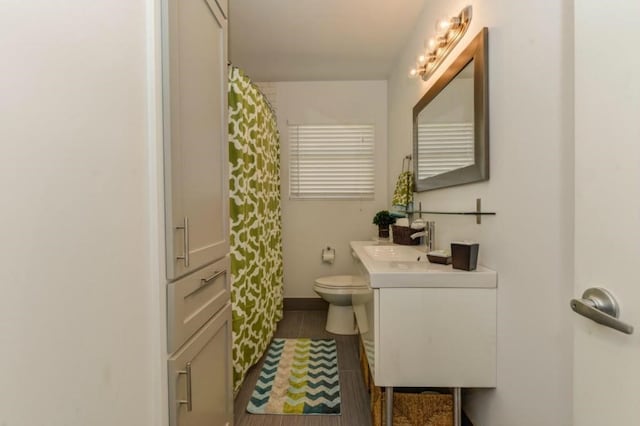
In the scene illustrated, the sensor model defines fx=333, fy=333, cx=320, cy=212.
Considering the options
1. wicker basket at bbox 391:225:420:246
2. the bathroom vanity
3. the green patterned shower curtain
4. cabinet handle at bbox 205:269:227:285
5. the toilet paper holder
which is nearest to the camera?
cabinet handle at bbox 205:269:227:285

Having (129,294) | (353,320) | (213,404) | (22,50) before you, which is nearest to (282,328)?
(353,320)

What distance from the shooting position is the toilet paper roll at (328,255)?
3.38 m

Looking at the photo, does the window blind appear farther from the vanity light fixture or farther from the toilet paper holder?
the toilet paper holder

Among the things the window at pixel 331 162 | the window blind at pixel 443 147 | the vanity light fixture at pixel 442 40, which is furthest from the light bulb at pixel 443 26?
the window at pixel 331 162

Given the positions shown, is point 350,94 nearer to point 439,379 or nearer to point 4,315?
point 439,379

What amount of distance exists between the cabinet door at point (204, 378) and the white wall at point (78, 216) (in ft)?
0.27

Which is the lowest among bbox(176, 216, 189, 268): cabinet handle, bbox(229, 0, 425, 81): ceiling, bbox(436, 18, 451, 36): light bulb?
bbox(176, 216, 189, 268): cabinet handle

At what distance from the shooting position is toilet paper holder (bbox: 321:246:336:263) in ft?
11.1

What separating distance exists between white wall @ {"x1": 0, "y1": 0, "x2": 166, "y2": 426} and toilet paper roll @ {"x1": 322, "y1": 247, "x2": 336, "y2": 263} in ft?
8.29

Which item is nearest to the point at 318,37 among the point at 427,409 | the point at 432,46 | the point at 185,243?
the point at 432,46

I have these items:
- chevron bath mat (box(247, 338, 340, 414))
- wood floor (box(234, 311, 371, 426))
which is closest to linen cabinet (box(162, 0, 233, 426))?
wood floor (box(234, 311, 371, 426))

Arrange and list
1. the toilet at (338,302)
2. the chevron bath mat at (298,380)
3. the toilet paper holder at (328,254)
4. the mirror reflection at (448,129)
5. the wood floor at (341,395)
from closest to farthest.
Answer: the mirror reflection at (448,129) < the wood floor at (341,395) < the chevron bath mat at (298,380) < the toilet at (338,302) < the toilet paper holder at (328,254)

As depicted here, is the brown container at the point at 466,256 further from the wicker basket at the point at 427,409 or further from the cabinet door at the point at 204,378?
the cabinet door at the point at 204,378

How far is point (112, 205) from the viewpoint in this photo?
72 cm
